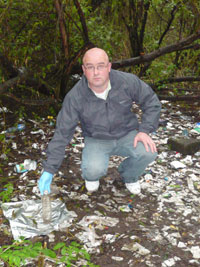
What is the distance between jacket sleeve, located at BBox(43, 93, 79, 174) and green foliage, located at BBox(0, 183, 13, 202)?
25.3 inches

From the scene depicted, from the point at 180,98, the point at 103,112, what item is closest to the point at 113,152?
the point at 103,112

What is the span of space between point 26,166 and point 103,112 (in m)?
1.26

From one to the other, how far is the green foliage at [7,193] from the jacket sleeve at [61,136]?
64 centimetres

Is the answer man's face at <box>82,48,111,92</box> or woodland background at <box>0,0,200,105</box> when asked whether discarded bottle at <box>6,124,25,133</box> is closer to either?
woodland background at <box>0,0,200,105</box>

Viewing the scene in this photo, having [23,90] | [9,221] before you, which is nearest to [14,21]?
[23,90]

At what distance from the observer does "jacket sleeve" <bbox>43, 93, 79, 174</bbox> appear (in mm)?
2693

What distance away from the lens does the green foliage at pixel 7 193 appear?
10.1ft

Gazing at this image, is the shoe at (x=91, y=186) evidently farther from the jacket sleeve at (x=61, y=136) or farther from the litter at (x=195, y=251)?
the litter at (x=195, y=251)

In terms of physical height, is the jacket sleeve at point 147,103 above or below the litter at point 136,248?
above

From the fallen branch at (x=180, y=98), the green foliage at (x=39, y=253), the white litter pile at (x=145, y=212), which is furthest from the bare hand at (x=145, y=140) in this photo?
the fallen branch at (x=180, y=98)

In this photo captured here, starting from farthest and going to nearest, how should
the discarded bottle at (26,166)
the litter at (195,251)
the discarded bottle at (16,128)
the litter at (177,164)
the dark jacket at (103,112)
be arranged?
the discarded bottle at (16,128), the litter at (177,164), the discarded bottle at (26,166), the dark jacket at (103,112), the litter at (195,251)

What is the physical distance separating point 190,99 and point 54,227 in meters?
3.61

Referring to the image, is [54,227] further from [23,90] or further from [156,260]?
[23,90]

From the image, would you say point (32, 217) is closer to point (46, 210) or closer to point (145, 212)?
point (46, 210)
